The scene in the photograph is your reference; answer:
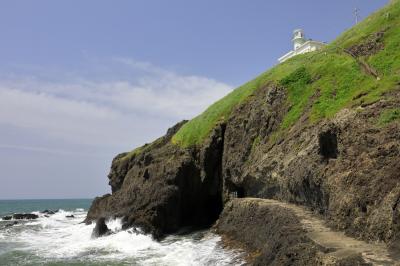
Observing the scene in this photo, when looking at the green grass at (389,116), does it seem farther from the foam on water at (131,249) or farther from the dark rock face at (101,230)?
the dark rock face at (101,230)

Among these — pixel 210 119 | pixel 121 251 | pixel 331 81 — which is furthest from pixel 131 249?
pixel 331 81

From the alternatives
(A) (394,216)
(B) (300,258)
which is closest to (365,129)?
(A) (394,216)

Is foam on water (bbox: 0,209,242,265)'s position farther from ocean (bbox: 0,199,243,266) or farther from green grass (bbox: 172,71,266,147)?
green grass (bbox: 172,71,266,147)

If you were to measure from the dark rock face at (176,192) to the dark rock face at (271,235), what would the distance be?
6.26 metres

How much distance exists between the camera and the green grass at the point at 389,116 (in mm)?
19406

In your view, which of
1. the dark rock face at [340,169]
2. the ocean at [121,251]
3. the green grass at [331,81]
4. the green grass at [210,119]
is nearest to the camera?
the dark rock face at [340,169]

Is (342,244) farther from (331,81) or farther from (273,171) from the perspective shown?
(331,81)

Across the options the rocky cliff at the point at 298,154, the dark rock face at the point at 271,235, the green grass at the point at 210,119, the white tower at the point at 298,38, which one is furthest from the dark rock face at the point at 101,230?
the white tower at the point at 298,38

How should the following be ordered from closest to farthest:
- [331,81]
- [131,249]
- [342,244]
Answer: [342,244] < [131,249] < [331,81]

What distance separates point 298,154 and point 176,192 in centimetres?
1401

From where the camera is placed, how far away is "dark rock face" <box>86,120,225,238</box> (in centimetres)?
3506

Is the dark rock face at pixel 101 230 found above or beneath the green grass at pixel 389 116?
beneath

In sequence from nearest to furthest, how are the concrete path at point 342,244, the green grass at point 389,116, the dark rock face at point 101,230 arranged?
the concrete path at point 342,244 < the green grass at point 389,116 < the dark rock face at point 101,230

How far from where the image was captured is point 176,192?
36.2 metres
